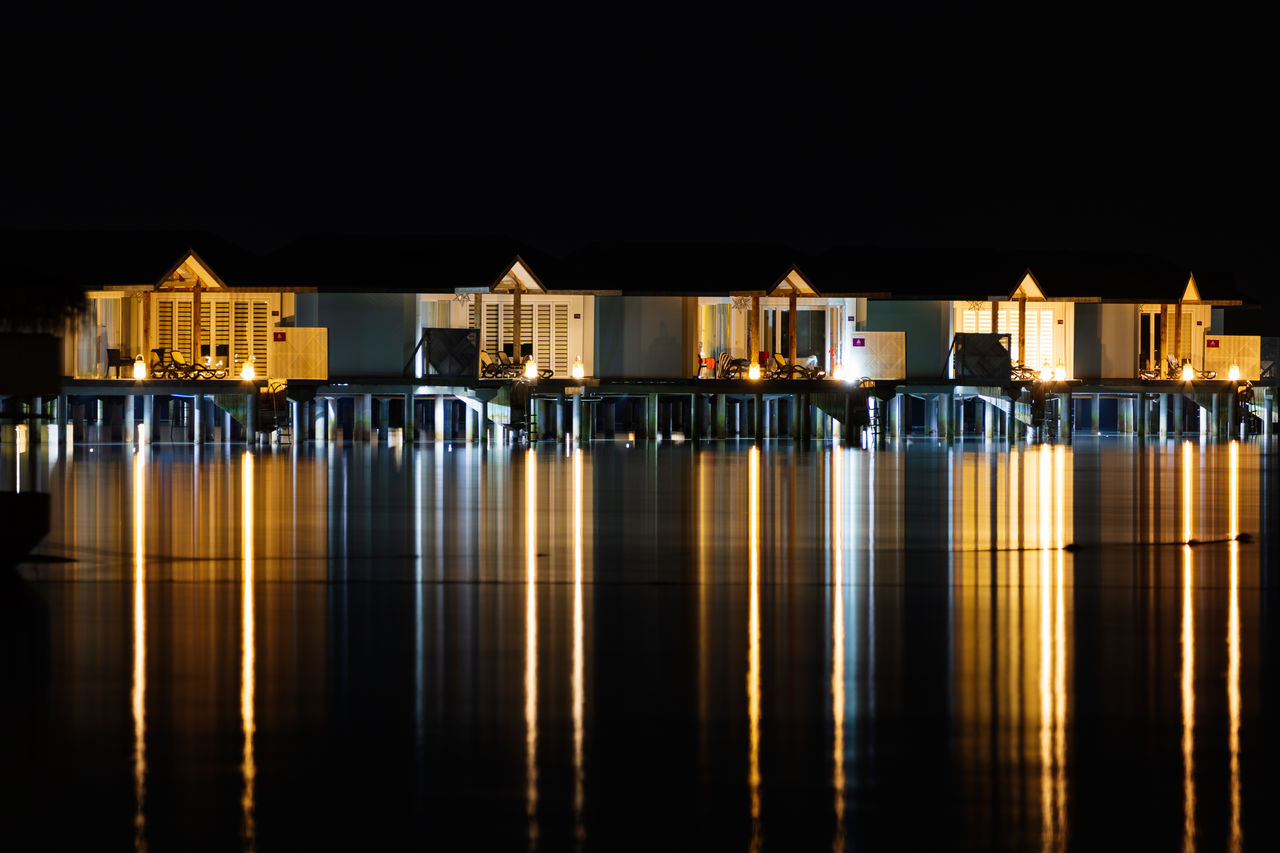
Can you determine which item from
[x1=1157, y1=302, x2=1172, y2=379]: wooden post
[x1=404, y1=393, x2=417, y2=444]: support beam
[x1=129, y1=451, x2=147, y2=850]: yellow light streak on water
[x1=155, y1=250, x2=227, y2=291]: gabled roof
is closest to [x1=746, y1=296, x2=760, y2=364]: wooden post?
[x1=404, y1=393, x2=417, y2=444]: support beam

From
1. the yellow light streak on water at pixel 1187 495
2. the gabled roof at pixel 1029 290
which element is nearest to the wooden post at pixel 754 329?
the gabled roof at pixel 1029 290

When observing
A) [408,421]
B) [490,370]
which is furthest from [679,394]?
[408,421]

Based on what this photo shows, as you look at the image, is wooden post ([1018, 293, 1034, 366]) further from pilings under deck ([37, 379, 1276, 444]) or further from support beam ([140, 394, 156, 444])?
support beam ([140, 394, 156, 444])

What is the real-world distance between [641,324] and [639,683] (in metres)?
35.4

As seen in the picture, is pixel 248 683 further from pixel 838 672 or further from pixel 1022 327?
pixel 1022 327

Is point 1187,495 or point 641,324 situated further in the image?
point 641,324

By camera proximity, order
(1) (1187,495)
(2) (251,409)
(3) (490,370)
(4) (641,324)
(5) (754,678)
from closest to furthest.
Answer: (5) (754,678), (1) (1187,495), (2) (251,409), (3) (490,370), (4) (641,324)

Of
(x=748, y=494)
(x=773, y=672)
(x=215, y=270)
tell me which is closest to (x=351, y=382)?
(x=215, y=270)

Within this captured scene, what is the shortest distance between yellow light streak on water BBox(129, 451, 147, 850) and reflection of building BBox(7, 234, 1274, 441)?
23.0 metres

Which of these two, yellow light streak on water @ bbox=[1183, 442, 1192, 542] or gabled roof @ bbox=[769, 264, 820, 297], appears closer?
yellow light streak on water @ bbox=[1183, 442, 1192, 542]

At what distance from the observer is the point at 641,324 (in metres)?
43.9

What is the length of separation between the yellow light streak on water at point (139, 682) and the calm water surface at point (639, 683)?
34mm

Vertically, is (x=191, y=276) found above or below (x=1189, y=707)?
above

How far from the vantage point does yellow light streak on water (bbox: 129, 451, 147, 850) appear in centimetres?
622
